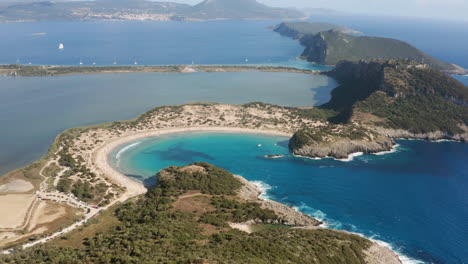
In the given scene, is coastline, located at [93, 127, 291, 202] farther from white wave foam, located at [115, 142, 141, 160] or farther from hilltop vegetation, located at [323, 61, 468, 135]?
hilltop vegetation, located at [323, 61, 468, 135]

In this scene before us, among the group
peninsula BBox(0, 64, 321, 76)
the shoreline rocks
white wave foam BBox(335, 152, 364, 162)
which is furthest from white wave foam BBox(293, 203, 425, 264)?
peninsula BBox(0, 64, 321, 76)

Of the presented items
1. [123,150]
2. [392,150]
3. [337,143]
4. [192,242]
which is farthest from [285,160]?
[192,242]

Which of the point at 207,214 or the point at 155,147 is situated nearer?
the point at 207,214

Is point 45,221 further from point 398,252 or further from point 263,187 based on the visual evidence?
point 398,252

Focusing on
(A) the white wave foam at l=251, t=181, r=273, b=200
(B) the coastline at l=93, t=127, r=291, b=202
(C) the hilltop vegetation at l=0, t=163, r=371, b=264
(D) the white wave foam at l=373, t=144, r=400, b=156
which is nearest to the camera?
(C) the hilltop vegetation at l=0, t=163, r=371, b=264

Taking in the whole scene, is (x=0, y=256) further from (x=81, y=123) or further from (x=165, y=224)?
(x=81, y=123)

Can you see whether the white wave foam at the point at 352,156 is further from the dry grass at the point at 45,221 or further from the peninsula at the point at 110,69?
the peninsula at the point at 110,69

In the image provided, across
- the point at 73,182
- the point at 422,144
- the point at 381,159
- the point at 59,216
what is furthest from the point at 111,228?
the point at 422,144
